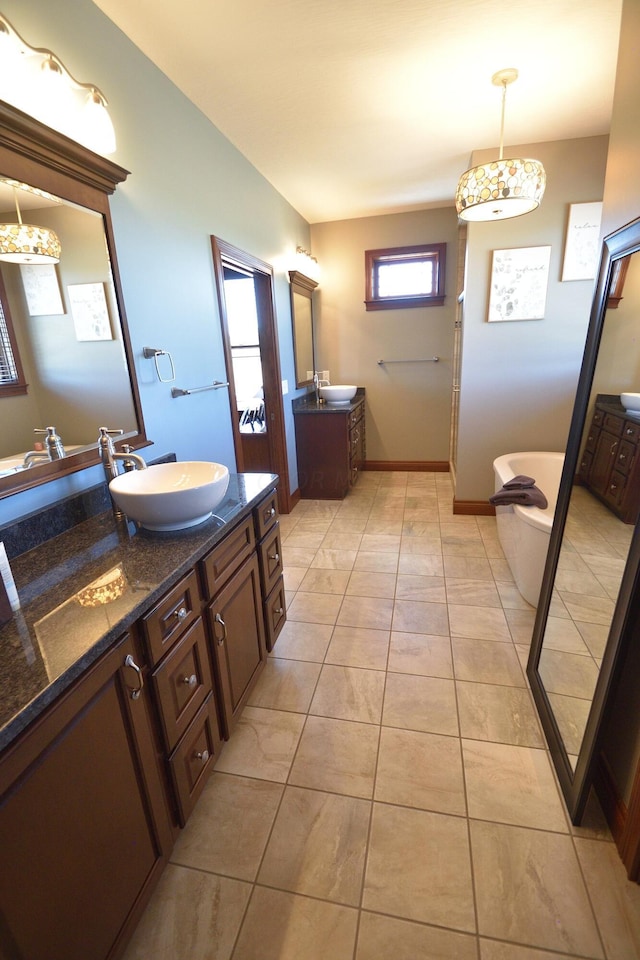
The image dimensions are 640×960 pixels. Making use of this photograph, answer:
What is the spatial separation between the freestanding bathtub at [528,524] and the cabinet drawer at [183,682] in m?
1.71

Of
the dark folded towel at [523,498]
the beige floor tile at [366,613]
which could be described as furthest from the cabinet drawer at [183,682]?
the dark folded towel at [523,498]

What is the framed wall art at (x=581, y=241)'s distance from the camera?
2.89 metres

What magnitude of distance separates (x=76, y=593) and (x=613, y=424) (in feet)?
5.38

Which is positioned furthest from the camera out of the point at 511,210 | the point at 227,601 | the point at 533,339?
the point at 533,339

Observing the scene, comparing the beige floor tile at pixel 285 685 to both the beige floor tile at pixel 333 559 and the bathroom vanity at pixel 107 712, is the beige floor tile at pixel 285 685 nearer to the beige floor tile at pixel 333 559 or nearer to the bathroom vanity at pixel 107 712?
the bathroom vanity at pixel 107 712

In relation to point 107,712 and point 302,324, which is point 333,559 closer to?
point 107,712

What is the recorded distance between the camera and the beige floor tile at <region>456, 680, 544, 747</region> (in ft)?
5.22

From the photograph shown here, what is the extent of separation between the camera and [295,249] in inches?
155

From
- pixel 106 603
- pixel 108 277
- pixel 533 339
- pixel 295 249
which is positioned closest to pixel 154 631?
pixel 106 603

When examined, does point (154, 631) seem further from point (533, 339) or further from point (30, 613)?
point (533, 339)

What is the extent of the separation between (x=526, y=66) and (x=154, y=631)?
9.68 feet

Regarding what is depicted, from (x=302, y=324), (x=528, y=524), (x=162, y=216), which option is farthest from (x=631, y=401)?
(x=302, y=324)

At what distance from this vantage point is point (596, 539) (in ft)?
4.57

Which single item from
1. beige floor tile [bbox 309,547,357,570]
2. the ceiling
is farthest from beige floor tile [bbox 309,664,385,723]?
the ceiling
